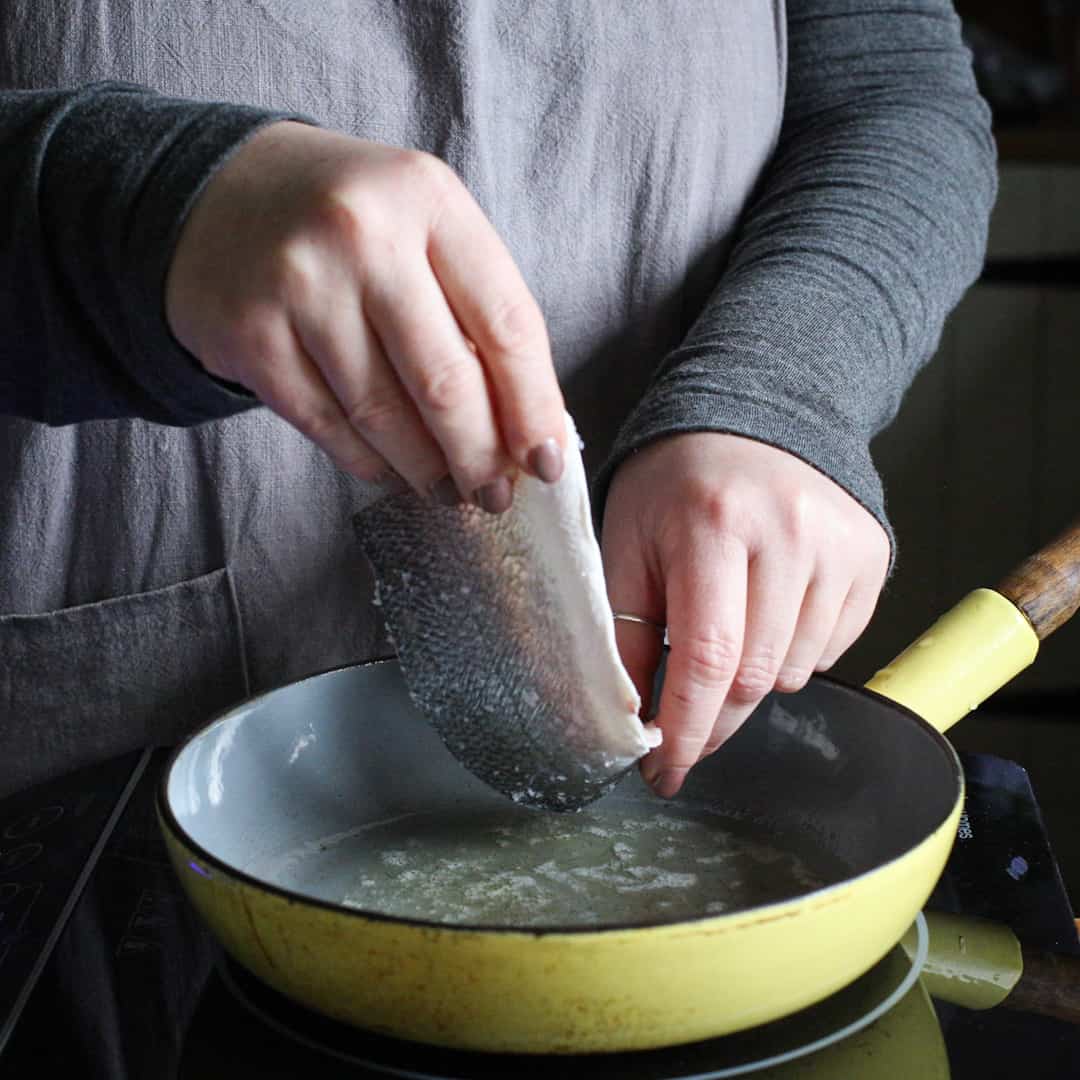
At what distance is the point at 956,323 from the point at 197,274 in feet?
4.68

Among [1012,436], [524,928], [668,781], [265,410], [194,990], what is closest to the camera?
[524,928]

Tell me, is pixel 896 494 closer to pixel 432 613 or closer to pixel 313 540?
pixel 313 540

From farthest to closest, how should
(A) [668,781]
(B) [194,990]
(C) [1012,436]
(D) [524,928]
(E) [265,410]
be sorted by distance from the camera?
1. (C) [1012,436]
2. (E) [265,410]
3. (A) [668,781]
4. (B) [194,990]
5. (D) [524,928]

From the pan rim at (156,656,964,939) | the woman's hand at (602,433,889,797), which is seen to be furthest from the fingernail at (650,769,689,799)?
the pan rim at (156,656,964,939)

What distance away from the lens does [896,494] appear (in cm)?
179

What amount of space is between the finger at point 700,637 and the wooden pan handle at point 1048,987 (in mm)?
154

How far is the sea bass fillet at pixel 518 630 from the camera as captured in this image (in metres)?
0.54

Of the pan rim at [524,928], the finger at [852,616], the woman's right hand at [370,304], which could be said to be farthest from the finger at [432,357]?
the finger at [852,616]

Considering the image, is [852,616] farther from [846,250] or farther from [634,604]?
[846,250]

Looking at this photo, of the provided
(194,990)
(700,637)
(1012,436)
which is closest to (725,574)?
(700,637)

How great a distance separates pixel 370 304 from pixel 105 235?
118mm

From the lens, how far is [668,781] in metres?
0.63

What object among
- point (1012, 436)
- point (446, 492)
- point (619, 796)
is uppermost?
point (446, 492)

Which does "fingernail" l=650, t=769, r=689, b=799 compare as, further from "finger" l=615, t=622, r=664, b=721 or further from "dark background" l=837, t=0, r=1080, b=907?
"dark background" l=837, t=0, r=1080, b=907
